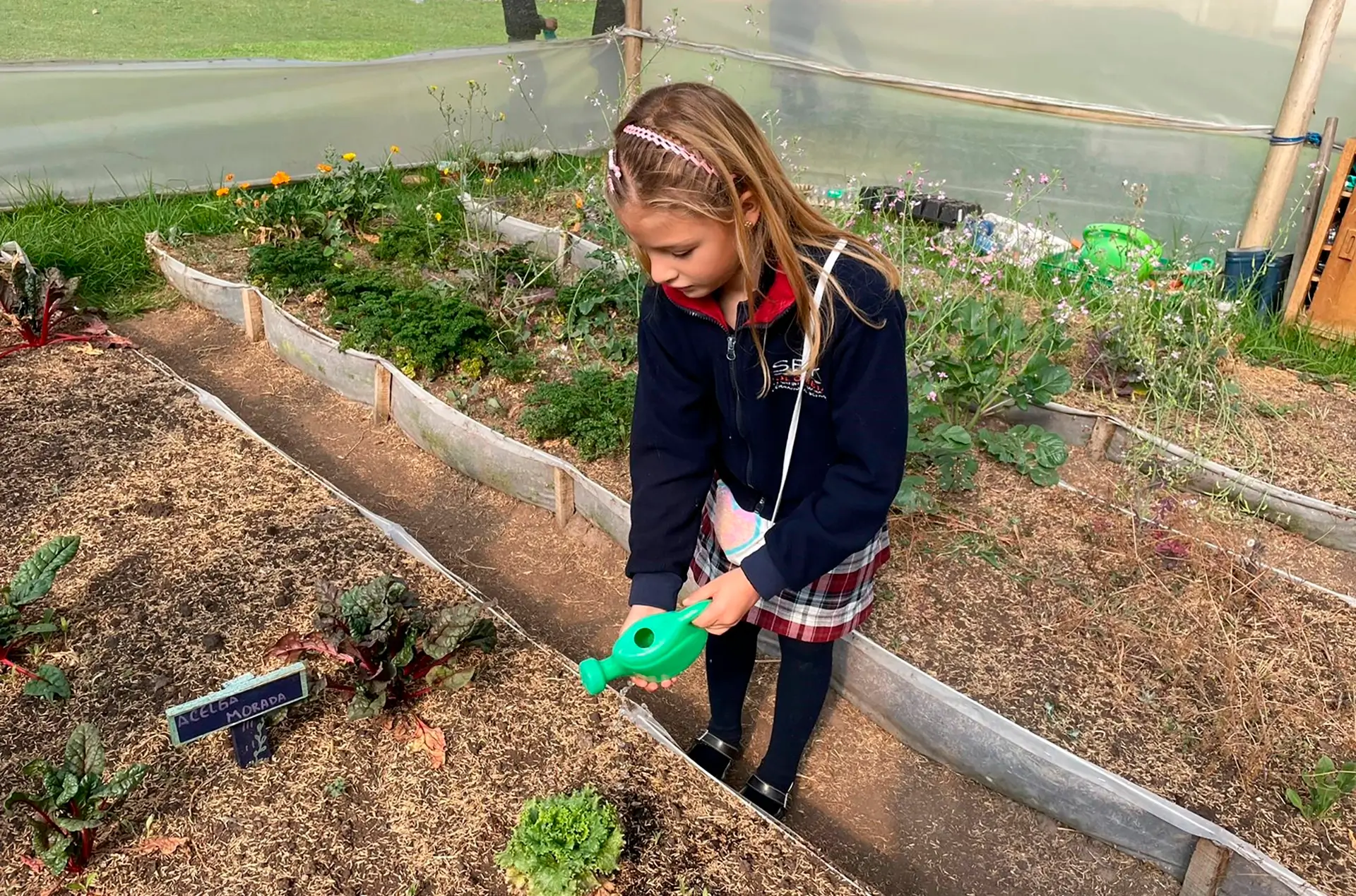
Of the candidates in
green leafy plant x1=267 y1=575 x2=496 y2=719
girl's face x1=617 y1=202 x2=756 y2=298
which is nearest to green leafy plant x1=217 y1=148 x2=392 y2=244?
green leafy plant x1=267 y1=575 x2=496 y2=719

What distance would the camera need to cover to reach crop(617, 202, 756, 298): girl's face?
1343mm

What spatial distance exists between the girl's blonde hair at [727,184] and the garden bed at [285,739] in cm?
105

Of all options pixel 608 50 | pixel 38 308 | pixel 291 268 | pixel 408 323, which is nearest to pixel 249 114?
pixel 291 268

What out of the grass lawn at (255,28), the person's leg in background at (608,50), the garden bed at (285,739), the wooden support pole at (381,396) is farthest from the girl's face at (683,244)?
the person's leg in background at (608,50)

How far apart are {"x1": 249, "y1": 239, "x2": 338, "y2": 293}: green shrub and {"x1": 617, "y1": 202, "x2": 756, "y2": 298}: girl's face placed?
2.99 metres

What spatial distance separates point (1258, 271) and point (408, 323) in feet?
12.6

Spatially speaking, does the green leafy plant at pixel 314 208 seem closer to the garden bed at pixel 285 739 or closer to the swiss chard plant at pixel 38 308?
the swiss chard plant at pixel 38 308

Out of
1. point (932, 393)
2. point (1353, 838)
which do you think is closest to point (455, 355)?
point (932, 393)

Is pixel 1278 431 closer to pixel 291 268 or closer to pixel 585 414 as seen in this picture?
pixel 585 414

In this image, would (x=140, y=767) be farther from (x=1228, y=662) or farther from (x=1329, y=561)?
(x=1329, y=561)

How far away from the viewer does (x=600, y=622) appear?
2.72 metres

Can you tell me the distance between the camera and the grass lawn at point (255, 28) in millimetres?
4879

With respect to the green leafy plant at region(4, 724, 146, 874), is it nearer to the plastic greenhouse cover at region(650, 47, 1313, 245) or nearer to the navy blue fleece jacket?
the navy blue fleece jacket

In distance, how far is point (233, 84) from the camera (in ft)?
17.2
